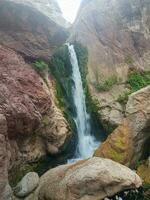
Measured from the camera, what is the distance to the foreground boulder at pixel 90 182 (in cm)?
1102

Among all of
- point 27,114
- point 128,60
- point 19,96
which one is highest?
point 128,60

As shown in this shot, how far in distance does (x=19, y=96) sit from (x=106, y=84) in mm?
6748

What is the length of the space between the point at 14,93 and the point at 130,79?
8.22 m

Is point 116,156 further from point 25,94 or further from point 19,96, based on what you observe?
point 19,96

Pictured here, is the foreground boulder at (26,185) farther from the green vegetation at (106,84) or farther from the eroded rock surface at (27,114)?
the green vegetation at (106,84)

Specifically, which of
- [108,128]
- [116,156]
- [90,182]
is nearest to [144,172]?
[116,156]

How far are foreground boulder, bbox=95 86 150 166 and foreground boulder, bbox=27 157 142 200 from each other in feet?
7.15

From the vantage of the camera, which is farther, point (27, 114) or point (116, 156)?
point (116, 156)

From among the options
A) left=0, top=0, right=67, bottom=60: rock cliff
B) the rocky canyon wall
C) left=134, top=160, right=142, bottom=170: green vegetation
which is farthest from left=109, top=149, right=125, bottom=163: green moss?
left=0, top=0, right=67, bottom=60: rock cliff

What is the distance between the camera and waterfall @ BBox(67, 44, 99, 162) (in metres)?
15.8

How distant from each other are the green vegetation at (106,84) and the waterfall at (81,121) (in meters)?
0.85

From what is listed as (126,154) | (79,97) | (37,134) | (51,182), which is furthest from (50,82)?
(51,182)

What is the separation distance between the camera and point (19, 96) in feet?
43.3

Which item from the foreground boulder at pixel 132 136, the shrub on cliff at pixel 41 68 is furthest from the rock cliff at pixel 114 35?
the foreground boulder at pixel 132 136
